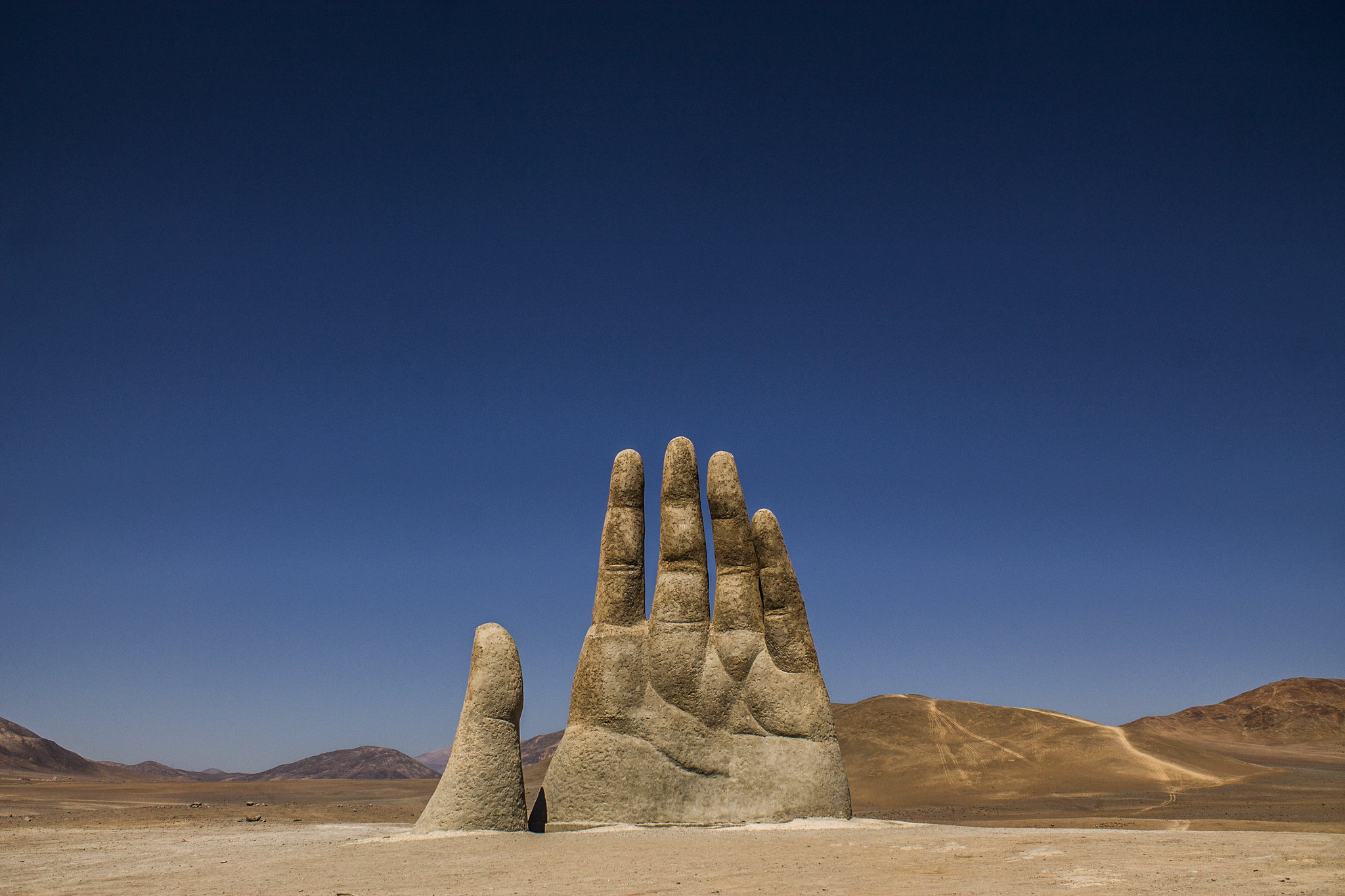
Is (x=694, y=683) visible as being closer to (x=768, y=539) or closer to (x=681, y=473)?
(x=768, y=539)

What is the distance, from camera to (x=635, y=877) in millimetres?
9938

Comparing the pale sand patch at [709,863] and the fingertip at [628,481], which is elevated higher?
the fingertip at [628,481]

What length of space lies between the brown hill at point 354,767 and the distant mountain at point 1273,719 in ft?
217

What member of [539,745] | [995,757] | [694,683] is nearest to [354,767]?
[539,745]

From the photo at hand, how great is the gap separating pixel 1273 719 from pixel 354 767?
8128cm

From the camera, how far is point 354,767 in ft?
299

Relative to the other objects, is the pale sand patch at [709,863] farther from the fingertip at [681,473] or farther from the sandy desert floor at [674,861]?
the fingertip at [681,473]

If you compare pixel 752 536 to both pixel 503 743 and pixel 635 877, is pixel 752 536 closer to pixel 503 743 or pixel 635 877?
pixel 503 743

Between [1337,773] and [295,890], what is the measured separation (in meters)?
47.6

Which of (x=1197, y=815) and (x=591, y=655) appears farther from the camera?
(x=1197, y=815)

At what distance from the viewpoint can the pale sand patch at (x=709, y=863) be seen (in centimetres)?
918

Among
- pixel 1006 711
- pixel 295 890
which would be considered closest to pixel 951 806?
pixel 1006 711

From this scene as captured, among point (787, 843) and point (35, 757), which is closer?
point (787, 843)

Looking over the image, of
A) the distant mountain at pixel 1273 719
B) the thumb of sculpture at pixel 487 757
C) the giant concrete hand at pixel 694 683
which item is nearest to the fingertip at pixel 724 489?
the giant concrete hand at pixel 694 683
